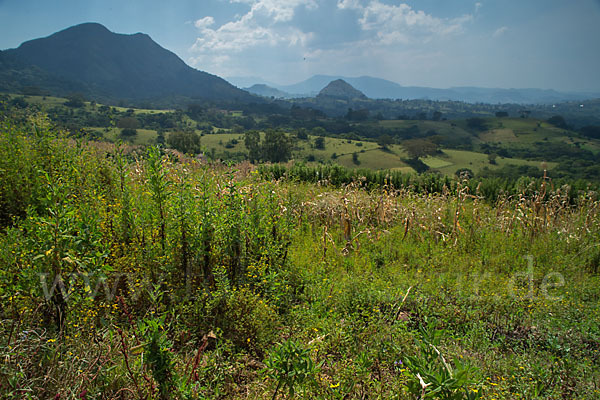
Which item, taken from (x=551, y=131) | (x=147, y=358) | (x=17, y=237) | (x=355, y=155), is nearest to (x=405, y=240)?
(x=147, y=358)

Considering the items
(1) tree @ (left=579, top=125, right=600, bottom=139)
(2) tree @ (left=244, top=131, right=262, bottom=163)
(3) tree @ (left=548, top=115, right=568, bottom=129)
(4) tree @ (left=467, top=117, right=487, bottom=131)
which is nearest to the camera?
(2) tree @ (left=244, top=131, right=262, bottom=163)

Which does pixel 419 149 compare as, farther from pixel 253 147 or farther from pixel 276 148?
pixel 253 147

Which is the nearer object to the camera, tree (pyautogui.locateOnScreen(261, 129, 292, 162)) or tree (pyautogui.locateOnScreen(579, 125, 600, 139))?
tree (pyautogui.locateOnScreen(261, 129, 292, 162))

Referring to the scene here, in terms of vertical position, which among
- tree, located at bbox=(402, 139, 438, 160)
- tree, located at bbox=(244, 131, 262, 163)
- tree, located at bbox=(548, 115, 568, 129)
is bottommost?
tree, located at bbox=(402, 139, 438, 160)

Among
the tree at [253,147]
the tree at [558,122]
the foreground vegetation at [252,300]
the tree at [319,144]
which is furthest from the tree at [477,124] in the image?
the foreground vegetation at [252,300]

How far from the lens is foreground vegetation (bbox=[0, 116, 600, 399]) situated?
2.27 meters

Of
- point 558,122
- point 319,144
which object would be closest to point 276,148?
point 319,144

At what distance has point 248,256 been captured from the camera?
4191 mm

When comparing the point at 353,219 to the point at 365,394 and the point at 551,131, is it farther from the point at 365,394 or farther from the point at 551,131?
the point at 551,131

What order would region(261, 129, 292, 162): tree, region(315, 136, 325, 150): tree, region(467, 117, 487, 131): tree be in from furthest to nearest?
region(467, 117, 487, 131): tree, region(315, 136, 325, 150): tree, region(261, 129, 292, 162): tree

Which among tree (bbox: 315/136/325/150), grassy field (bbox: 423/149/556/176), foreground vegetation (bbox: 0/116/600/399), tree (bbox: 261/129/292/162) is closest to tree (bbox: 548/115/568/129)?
grassy field (bbox: 423/149/556/176)

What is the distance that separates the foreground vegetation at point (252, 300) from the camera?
7.46 ft

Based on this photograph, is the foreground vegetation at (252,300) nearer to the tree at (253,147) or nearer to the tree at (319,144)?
the tree at (253,147)

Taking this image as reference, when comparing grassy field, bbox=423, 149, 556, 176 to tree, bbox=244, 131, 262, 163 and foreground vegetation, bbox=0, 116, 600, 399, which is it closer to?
tree, bbox=244, 131, 262, 163
